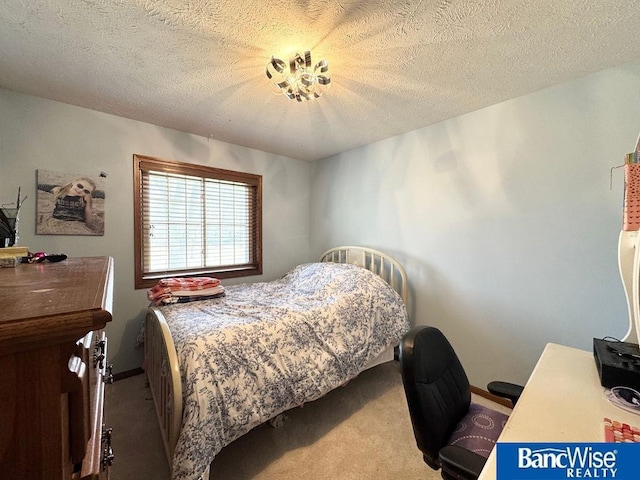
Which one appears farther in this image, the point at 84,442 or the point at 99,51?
the point at 99,51

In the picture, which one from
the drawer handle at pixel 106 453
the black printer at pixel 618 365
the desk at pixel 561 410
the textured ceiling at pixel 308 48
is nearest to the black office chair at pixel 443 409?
the desk at pixel 561 410

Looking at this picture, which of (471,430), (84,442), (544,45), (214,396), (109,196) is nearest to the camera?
(84,442)

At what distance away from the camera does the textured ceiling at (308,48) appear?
4.09 ft

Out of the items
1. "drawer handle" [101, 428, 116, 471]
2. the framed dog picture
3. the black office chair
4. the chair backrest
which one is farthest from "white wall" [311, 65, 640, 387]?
the framed dog picture

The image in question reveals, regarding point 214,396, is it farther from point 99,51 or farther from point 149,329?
point 99,51

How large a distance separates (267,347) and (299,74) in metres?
1.64

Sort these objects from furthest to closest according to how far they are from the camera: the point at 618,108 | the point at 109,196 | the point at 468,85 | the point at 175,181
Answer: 1. the point at 175,181
2. the point at 109,196
3. the point at 468,85
4. the point at 618,108

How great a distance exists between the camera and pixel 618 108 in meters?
1.68

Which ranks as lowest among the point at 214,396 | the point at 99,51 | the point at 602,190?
the point at 214,396

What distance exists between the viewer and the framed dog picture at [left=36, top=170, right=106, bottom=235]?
2080mm

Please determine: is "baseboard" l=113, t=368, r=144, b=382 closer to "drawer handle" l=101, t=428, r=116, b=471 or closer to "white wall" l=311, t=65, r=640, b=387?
"drawer handle" l=101, t=428, r=116, b=471

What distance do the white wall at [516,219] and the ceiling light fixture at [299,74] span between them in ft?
4.76

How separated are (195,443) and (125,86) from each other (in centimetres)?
228

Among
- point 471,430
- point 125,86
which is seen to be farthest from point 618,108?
point 125,86
